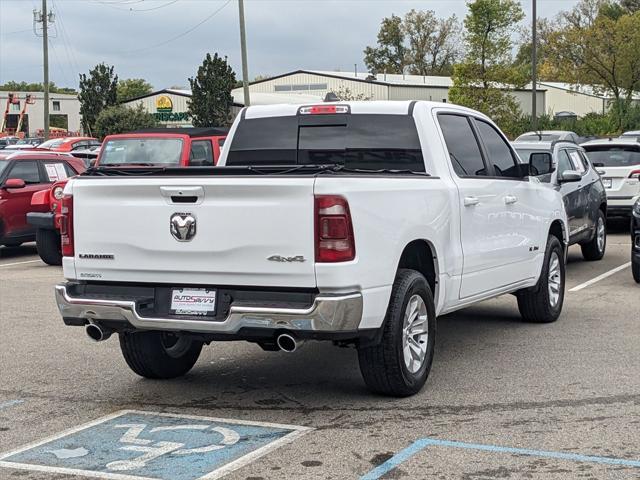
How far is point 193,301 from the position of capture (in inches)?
249

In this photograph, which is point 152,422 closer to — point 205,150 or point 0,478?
point 0,478

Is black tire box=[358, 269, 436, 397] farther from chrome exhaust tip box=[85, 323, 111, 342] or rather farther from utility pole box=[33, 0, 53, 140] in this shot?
utility pole box=[33, 0, 53, 140]

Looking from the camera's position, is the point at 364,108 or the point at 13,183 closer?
the point at 364,108

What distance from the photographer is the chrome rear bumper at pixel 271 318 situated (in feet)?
19.5

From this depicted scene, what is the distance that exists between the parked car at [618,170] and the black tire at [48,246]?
368 inches

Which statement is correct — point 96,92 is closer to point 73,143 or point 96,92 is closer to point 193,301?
point 73,143

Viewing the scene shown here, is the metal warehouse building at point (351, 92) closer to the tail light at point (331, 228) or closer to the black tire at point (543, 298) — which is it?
the black tire at point (543, 298)

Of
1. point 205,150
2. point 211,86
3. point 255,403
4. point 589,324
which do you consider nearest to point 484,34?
point 211,86

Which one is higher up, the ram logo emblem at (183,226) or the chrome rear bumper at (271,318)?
the ram logo emblem at (183,226)

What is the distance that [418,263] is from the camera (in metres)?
7.19

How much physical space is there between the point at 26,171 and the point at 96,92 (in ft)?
140

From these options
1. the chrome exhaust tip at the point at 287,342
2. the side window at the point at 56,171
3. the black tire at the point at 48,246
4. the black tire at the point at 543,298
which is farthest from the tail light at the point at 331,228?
the side window at the point at 56,171

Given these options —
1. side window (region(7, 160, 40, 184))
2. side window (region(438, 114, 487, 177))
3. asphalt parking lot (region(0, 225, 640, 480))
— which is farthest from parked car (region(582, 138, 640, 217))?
side window (region(438, 114, 487, 177))

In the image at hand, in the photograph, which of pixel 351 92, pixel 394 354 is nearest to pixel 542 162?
pixel 394 354
